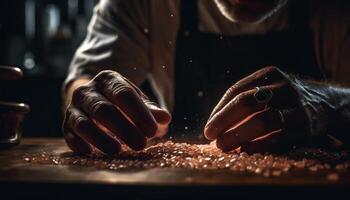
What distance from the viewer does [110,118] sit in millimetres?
1339

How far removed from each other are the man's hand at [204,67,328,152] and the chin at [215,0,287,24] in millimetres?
633

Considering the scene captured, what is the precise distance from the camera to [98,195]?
0.93 m

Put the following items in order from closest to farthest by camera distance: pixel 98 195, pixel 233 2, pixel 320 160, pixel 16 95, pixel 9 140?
pixel 98 195, pixel 320 160, pixel 9 140, pixel 233 2, pixel 16 95

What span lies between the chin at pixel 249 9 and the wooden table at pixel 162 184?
107 cm

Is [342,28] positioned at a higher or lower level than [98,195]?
higher

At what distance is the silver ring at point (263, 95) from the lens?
1335 millimetres

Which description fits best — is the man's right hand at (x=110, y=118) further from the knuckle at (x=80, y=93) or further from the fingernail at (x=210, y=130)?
the fingernail at (x=210, y=130)

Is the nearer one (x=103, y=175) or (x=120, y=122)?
(x=103, y=175)

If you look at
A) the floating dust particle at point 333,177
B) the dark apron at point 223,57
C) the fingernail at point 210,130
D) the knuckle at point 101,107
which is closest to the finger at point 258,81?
the fingernail at point 210,130

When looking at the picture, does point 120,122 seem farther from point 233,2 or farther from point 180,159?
point 233,2

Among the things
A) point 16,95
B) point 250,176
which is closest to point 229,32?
point 250,176

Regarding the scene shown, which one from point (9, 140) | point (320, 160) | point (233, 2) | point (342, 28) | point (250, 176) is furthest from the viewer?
point (342, 28)

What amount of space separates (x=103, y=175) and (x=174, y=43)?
4.96 ft

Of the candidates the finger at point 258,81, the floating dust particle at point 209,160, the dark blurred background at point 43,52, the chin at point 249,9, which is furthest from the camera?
the dark blurred background at point 43,52
